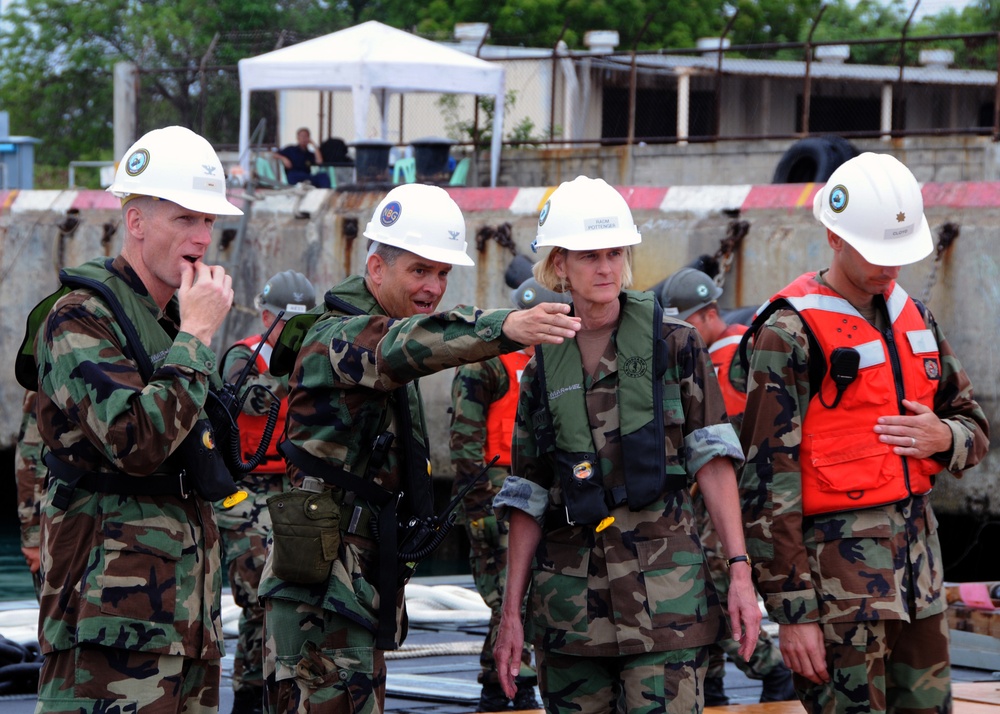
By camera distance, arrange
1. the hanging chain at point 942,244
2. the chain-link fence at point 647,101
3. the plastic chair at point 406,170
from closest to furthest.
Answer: the hanging chain at point 942,244
the plastic chair at point 406,170
the chain-link fence at point 647,101

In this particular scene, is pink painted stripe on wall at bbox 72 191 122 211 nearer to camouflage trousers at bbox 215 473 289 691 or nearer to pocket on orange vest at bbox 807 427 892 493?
camouflage trousers at bbox 215 473 289 691

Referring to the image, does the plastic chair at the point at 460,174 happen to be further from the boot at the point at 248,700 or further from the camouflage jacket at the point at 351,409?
the camouflage jacket at the point at 351,409

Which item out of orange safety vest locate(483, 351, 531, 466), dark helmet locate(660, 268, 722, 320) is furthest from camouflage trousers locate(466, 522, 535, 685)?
dark helmet locate(660, 268, 722, 320)

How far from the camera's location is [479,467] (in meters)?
7.56

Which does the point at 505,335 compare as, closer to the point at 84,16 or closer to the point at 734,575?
the point at 734,575

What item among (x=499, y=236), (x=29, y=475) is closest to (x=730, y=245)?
(x=499, y=236)

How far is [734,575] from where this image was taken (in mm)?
4293

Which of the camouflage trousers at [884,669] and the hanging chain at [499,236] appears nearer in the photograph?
the camouflage trousers at [884,669]

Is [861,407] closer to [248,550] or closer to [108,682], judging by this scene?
[108,682]

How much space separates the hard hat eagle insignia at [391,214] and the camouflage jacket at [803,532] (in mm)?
1216

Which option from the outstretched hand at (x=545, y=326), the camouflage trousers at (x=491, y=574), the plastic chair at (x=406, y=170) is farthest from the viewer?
the plastic chair at (x=406, y=170)

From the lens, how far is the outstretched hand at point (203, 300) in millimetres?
4043

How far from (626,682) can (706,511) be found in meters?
2.85

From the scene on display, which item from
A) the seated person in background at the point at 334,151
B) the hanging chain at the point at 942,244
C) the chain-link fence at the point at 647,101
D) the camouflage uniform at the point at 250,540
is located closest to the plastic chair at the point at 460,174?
the seated person in background at the point at 334,151
